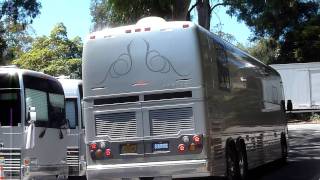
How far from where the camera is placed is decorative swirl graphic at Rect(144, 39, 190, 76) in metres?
11.0

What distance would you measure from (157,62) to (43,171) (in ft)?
10.4

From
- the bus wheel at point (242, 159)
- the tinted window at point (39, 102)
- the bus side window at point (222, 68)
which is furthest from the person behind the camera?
the bus wheel at point (242, 159)

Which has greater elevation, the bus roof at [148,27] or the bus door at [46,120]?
the bus roof at [148,27]

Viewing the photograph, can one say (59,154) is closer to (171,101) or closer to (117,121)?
(117,121)

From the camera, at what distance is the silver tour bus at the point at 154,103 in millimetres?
10797

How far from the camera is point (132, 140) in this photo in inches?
436

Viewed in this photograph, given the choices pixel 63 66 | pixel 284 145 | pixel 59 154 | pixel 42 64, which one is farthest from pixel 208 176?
pixel 42 64

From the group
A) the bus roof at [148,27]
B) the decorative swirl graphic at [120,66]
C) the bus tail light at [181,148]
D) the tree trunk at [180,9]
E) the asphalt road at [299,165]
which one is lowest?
the asphalt road at [299,165]

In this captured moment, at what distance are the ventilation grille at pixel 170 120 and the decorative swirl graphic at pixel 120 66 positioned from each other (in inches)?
37.1

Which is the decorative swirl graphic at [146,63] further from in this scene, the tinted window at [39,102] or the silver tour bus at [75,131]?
the silver tour bus at [75,131]

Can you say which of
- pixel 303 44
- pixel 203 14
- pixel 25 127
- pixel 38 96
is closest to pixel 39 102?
pixel 38 96

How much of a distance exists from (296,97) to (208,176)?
1103 inches

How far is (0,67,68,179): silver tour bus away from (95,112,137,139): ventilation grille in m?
1.23

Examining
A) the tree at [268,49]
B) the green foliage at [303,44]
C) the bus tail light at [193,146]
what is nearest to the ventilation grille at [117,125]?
the bus tail light at [193,146]
